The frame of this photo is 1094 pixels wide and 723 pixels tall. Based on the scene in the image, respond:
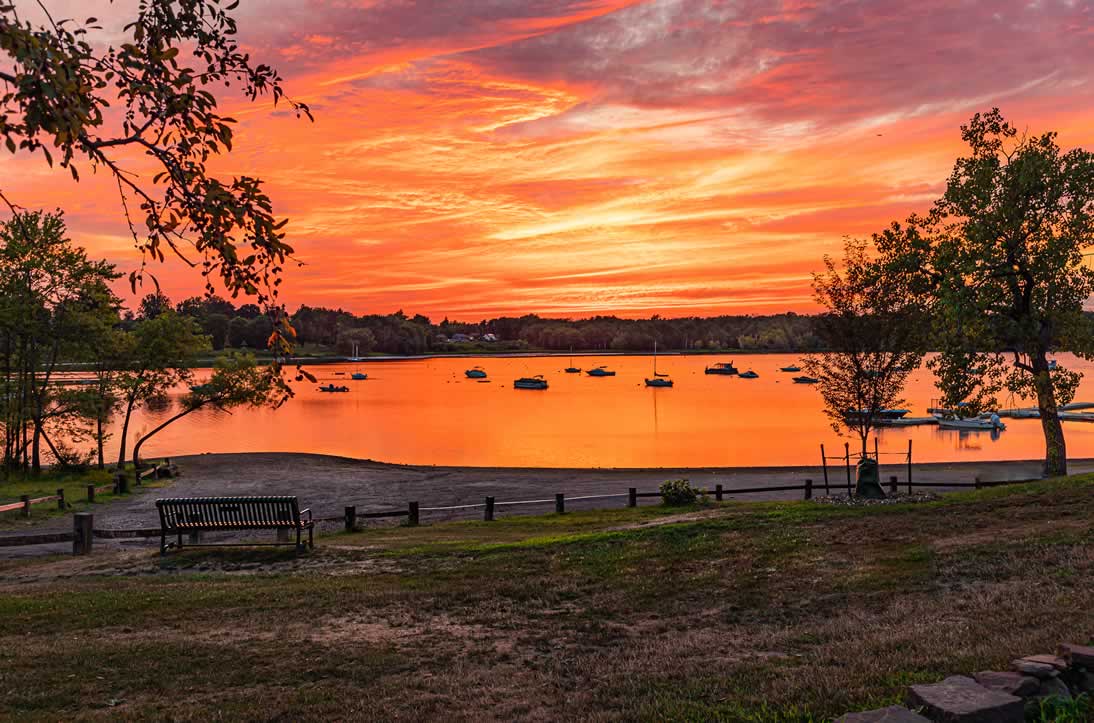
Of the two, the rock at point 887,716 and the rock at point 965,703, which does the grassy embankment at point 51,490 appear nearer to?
the rock at point 887,716

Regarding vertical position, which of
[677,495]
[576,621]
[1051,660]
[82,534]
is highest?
[1051,660]

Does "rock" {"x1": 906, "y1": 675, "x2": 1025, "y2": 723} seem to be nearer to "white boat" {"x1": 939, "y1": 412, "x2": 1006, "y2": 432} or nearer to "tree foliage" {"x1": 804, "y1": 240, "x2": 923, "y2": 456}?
"tree foliage" {"x1": 804, "y1": 240, "x2": 923, "y2": 456}

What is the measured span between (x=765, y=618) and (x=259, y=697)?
598 cm

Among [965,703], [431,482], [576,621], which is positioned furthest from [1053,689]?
[431,482]

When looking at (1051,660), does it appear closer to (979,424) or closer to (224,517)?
(224,517)

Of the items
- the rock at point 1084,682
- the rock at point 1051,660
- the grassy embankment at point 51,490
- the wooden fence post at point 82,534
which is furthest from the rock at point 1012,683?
the grassy embankment at point 51,490

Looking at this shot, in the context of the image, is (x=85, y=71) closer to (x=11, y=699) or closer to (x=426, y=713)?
(x=426, y=713)

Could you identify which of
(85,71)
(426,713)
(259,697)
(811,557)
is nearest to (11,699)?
(259,697)

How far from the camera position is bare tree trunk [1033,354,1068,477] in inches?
1112

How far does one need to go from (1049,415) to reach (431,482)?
28877 millimetres

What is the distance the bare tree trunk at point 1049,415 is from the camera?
28.2 m

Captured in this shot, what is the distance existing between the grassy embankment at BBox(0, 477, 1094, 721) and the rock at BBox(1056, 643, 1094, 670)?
0.71m

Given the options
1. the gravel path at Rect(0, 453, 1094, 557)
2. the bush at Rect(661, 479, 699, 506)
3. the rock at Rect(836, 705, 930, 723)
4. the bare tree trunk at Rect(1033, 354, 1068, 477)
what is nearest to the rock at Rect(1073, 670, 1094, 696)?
the rock at Rect(836, 705, 930, 723)

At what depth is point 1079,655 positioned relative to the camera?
5758 millimetres
